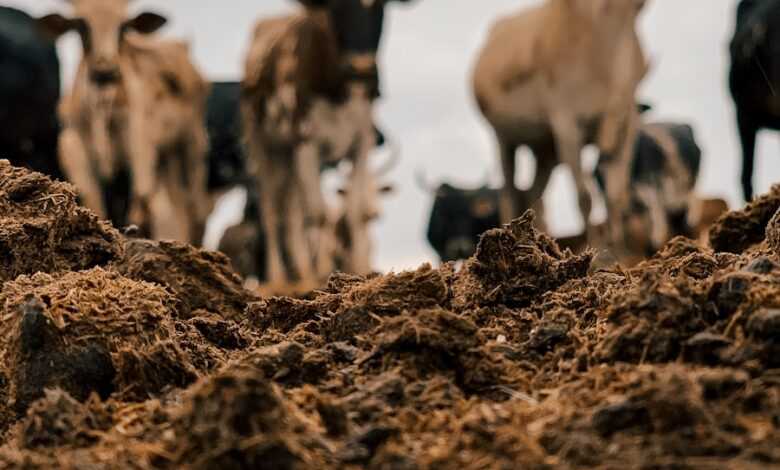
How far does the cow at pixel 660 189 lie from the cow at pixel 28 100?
6757 mm

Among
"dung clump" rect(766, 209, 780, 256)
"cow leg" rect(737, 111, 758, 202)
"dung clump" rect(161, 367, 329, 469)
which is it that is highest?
"cow leg" rect(737, 111, 758, 202)

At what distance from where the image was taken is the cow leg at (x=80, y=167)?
11.9 meters

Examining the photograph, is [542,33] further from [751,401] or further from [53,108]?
[751,401]

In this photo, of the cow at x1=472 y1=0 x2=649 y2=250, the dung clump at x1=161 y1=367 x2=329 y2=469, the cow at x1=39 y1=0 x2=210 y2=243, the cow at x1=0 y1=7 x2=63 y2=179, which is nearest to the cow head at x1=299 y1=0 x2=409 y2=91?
the cow at x1=39 y1=0 x2=210 y2=243

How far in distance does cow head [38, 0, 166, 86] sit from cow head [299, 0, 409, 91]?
6.29 feet

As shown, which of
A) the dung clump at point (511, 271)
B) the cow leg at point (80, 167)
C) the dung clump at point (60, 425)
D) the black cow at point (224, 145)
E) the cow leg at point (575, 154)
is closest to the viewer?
the dung clump at point (60, 425)

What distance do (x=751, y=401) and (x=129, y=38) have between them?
12030 millimetres

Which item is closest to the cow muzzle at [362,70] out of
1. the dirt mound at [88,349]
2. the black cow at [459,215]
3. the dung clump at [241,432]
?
the black cow at [459,215]

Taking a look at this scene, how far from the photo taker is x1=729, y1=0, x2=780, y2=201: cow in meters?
8.48

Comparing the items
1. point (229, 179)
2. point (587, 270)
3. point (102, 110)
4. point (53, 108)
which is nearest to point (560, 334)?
point (587, 270)

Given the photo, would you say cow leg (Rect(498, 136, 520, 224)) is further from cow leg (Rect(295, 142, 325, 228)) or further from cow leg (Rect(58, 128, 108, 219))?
cow leg (Rect(58, 128, 108, 219))

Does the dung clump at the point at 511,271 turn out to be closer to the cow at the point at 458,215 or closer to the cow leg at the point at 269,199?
the cow leg at the point at 269,199

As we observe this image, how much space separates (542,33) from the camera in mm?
11359

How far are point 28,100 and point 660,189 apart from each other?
8301mm
